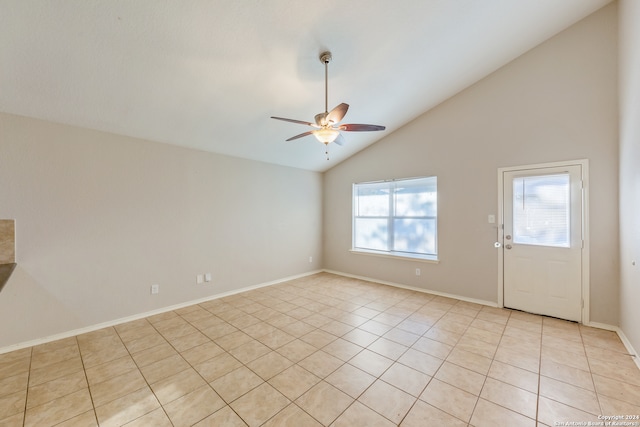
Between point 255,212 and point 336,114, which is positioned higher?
point 336,114

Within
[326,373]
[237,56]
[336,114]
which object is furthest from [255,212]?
[326,373]

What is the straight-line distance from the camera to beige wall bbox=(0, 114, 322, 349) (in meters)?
2.67

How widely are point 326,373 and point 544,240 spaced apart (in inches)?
132

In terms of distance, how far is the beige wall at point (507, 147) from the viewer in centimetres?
297

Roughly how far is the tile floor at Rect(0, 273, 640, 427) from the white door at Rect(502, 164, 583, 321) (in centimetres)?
27

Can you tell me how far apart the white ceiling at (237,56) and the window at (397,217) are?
158 cm

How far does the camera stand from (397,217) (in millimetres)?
4871

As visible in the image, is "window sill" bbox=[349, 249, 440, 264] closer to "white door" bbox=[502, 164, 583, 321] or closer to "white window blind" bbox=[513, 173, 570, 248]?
"white door" bbox=[502, 164, 583, 321]

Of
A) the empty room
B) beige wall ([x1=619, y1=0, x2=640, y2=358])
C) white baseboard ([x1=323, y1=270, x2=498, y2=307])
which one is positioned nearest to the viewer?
the empty room

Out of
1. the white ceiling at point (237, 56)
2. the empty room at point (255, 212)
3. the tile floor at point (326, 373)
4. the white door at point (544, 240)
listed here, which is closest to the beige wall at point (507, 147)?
the empty room at point (255, 212)

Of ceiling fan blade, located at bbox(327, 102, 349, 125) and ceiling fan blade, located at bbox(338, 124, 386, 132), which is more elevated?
ceiling fan blade, located at bbox(327, 102, 349, 125)

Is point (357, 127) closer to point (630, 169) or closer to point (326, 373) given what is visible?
point (326, 373)

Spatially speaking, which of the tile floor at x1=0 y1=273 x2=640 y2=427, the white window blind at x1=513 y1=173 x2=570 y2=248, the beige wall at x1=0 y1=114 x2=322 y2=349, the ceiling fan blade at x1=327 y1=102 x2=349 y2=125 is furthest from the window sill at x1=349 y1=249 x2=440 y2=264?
the ceiling fan blade at x1=327 y1=102 x2=349 y2=125

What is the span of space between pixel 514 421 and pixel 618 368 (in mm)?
1445
